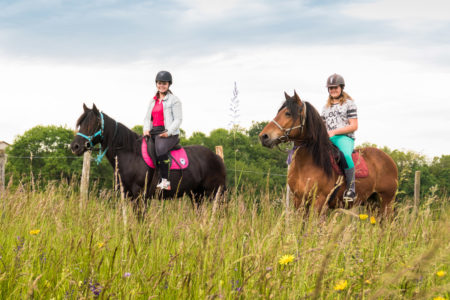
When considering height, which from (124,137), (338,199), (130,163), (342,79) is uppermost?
(342,79)

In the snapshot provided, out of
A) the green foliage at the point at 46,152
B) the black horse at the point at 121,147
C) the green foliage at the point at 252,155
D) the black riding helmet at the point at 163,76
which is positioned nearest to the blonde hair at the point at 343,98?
the black horse at the point at 121,147

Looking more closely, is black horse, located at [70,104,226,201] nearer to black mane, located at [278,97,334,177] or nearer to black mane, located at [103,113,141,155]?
black mane, located at [103,113,141,155]

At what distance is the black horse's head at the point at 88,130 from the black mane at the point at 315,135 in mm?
3713

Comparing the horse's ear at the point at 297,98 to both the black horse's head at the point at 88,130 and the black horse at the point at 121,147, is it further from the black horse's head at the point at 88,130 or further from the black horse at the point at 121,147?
the black horse's head at the point at 88,130

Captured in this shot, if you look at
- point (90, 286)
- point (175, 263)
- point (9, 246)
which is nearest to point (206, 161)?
point (9, 246)

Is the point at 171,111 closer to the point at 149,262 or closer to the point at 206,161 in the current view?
the point at 206,161

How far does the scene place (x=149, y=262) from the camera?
2961 mm

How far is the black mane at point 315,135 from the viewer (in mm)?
5871

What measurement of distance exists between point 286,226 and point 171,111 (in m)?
4.88

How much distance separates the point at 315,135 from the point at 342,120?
0.82 metres

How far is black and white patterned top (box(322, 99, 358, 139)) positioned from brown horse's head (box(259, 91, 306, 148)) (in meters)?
0.84

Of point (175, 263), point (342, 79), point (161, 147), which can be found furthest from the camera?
point (161, 147)

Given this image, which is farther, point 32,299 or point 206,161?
point 206,161

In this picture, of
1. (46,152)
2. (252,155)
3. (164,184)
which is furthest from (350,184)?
(252,155)
